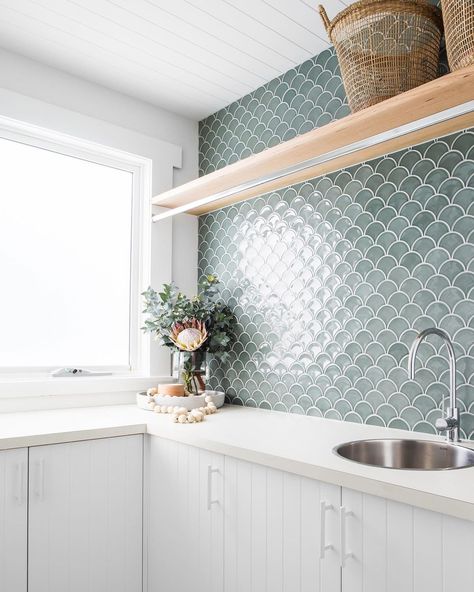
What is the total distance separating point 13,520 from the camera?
174 centimetres

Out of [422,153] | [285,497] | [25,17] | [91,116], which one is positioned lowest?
[285,497]

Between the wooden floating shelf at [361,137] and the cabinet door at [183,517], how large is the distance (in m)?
1.08

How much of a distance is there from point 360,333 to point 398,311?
187 millimetres

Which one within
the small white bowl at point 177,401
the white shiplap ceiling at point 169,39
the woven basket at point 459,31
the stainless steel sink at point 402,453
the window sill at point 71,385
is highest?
the white shiplap ceiling at point 169,39

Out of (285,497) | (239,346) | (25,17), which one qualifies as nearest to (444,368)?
(285,497)

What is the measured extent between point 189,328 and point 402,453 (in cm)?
112

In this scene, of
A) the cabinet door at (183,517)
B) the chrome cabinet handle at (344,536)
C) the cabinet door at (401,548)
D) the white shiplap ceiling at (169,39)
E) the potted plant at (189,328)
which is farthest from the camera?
the potted plant at (189,328)

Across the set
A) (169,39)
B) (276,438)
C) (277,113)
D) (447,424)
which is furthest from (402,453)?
(169,39)

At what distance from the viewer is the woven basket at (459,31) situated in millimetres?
1495

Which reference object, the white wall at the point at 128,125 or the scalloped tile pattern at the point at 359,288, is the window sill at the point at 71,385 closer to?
the white wall at the point at 128,125

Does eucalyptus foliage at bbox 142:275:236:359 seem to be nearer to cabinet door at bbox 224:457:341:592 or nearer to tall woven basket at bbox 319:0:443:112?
cabinet door at bbox 224:457:341:592

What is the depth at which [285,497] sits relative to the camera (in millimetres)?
1525

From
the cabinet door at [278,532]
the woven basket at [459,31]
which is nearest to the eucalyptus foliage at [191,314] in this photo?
the cabinet door at [278,532]

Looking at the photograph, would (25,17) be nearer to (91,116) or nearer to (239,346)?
(91,116)
